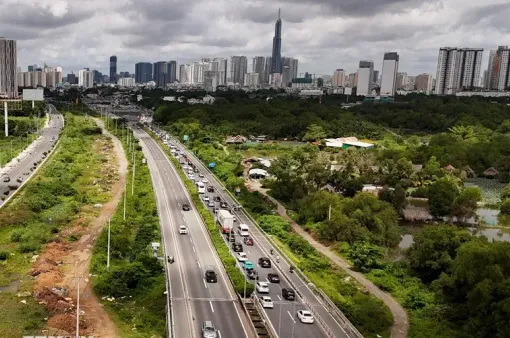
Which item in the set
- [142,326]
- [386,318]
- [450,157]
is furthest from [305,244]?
[450,157]

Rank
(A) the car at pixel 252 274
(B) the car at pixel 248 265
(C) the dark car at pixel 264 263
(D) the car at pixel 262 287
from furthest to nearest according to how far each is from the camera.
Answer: (C) the dark car at pixel 264 263 → (B) the car at pixel 248 265 → (A) the car at pixel 252 274 → (D) the car at pixel 262 287

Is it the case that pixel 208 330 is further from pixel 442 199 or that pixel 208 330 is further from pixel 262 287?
pixel 442 199

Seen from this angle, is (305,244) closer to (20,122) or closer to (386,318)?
(386,318)

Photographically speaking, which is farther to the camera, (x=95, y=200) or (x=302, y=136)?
(x=302, y=136)

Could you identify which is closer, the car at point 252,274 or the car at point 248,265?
the car at point 252,274

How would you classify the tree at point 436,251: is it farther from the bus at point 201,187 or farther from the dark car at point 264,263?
the bus at point 201,187

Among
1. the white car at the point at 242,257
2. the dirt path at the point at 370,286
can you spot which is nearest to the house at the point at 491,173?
the dirt path at the point at 370,286
